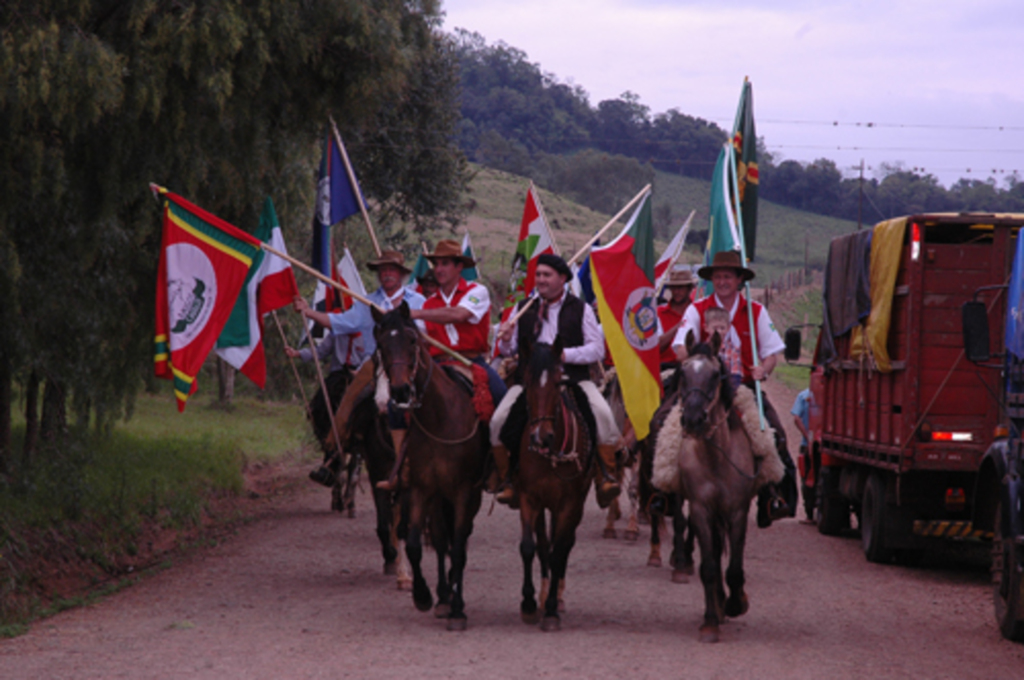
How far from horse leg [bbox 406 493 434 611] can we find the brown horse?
203cm

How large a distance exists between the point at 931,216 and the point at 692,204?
101885mm

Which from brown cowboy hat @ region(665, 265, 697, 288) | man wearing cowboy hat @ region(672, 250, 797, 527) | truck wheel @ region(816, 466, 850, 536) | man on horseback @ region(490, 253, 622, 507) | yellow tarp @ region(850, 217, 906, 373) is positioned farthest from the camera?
truck wheel @ region(816, 466, 850, 536)

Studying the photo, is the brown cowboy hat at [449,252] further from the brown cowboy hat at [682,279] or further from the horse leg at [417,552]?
the brown cowboy hat at [682,279]

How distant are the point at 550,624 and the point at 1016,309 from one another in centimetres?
415

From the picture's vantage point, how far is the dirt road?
7.56 metres

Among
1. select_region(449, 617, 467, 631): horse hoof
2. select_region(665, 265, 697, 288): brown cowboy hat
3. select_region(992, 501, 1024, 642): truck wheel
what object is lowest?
select_region(449, 617, 467, 631): horse hoof

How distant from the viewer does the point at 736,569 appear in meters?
8.91

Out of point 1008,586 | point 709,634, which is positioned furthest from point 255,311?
point 1008,586

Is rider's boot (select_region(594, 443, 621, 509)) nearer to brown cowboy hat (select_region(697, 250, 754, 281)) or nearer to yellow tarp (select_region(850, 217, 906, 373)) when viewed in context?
brown cowboy hat (select_region(697, 250, 754, 281))

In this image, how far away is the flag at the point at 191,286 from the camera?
1070cm

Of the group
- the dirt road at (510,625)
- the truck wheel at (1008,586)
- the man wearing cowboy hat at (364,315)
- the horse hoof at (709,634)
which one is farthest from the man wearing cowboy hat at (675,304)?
the horse hoof at (709,634)

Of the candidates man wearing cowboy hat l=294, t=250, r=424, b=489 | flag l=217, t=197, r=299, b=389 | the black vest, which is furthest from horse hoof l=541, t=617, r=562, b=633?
flag l=217, t=197, r=299, b=389

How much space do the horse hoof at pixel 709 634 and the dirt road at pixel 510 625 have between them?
0.10 metres

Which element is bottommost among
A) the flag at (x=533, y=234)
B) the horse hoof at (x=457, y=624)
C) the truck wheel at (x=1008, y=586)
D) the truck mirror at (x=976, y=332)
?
the horse hoof at (x=457, y=624)
